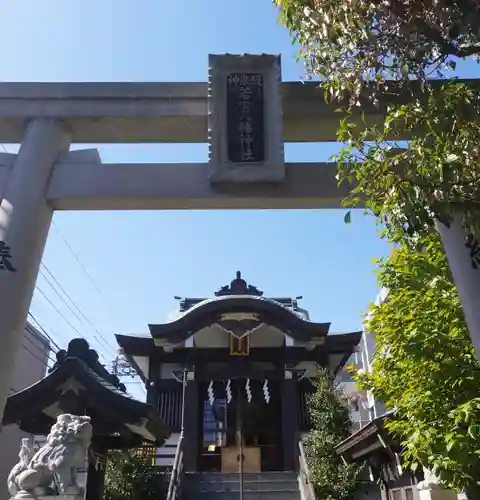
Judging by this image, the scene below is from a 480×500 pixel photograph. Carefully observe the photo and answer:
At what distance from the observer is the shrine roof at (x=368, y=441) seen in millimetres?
8086

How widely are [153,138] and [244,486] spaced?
9.79 metres

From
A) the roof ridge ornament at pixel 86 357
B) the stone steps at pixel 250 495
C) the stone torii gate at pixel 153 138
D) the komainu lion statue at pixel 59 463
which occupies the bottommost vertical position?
the komainu lion statue at pixel 59 463

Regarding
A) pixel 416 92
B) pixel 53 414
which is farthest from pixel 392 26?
pixel 53 414

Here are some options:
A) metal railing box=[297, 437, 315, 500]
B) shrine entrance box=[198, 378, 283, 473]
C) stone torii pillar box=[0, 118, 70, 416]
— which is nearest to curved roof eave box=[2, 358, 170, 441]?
stone torii pillar box=[0, 118, 70, 416]

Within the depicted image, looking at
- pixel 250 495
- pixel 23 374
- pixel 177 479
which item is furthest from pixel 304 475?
pixel 23 374

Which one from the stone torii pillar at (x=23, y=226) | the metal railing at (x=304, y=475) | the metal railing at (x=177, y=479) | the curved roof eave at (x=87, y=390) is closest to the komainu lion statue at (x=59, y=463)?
the curved roof eave at (x=87, y=390)

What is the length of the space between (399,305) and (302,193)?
188 centimetres

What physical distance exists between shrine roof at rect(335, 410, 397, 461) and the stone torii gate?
3685mm

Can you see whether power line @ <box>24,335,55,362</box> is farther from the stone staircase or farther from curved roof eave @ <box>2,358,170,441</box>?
curved roof eave @ <box>2,358,170,441</box>

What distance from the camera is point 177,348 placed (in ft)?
53.0

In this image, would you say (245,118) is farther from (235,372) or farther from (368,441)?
(235,372)

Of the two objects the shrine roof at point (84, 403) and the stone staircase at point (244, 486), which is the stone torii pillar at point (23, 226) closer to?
the shrine roof at point (84, 403)

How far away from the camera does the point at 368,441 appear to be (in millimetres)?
9406

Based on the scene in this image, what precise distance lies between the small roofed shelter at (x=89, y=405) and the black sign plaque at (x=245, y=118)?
12.3 ft
